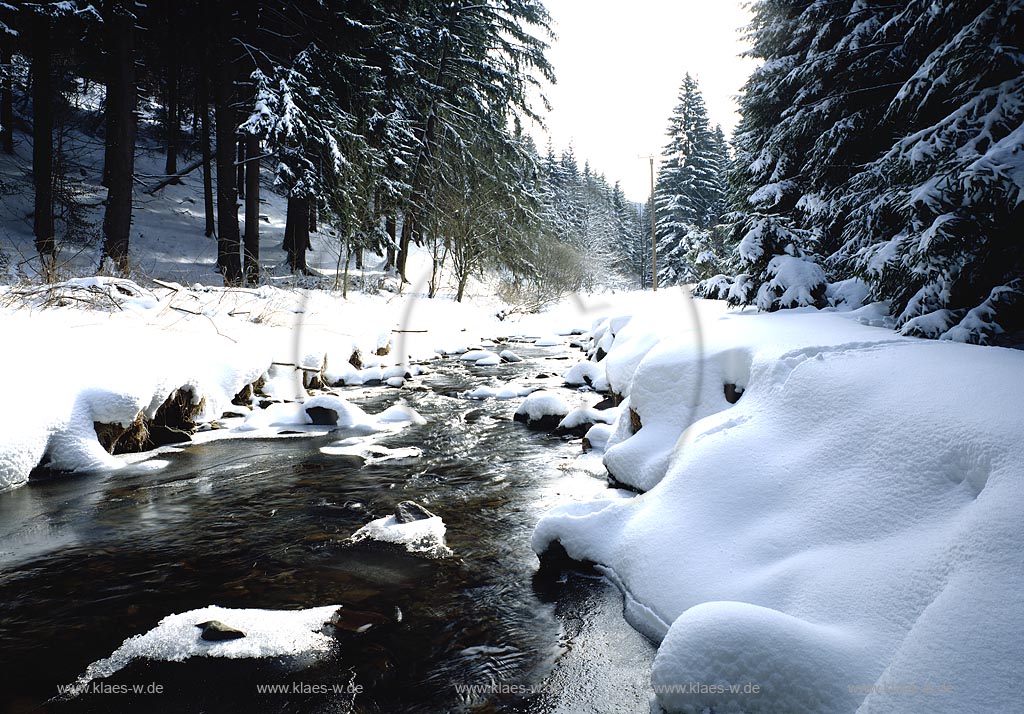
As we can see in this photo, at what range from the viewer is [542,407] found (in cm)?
794

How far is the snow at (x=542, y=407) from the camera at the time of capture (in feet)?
26.0

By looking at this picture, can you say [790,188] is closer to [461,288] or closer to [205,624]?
[205,624]

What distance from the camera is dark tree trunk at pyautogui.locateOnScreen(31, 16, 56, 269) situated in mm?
13812

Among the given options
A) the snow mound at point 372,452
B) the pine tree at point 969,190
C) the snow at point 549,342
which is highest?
the pine tree at point 969,190

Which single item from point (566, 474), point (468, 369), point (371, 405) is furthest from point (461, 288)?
point (566, 474)

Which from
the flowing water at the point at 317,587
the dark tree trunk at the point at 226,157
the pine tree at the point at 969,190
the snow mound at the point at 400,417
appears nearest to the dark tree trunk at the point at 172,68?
the dark tree trunk at the point at 226,157

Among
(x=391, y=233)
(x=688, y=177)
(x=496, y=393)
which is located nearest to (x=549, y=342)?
(x=391, y=233)

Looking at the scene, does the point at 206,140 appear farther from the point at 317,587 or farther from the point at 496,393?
the point at 317,587

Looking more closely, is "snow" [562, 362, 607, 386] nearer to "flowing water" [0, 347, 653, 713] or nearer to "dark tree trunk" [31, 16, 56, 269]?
"flowing water" [0, 347, 653, 713]

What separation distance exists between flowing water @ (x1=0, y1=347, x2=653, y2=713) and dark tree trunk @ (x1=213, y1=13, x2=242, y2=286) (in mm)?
10249

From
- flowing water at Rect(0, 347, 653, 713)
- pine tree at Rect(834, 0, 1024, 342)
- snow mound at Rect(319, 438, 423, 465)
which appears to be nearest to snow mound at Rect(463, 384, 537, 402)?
snow mound at Rect(319, 438, 423, 465)

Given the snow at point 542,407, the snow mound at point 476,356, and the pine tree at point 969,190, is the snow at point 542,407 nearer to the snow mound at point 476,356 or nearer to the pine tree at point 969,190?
the pine tree at point 969,190

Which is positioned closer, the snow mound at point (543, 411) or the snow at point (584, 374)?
the snow mound at point (543, 411)

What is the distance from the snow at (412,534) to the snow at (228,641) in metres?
0.93
